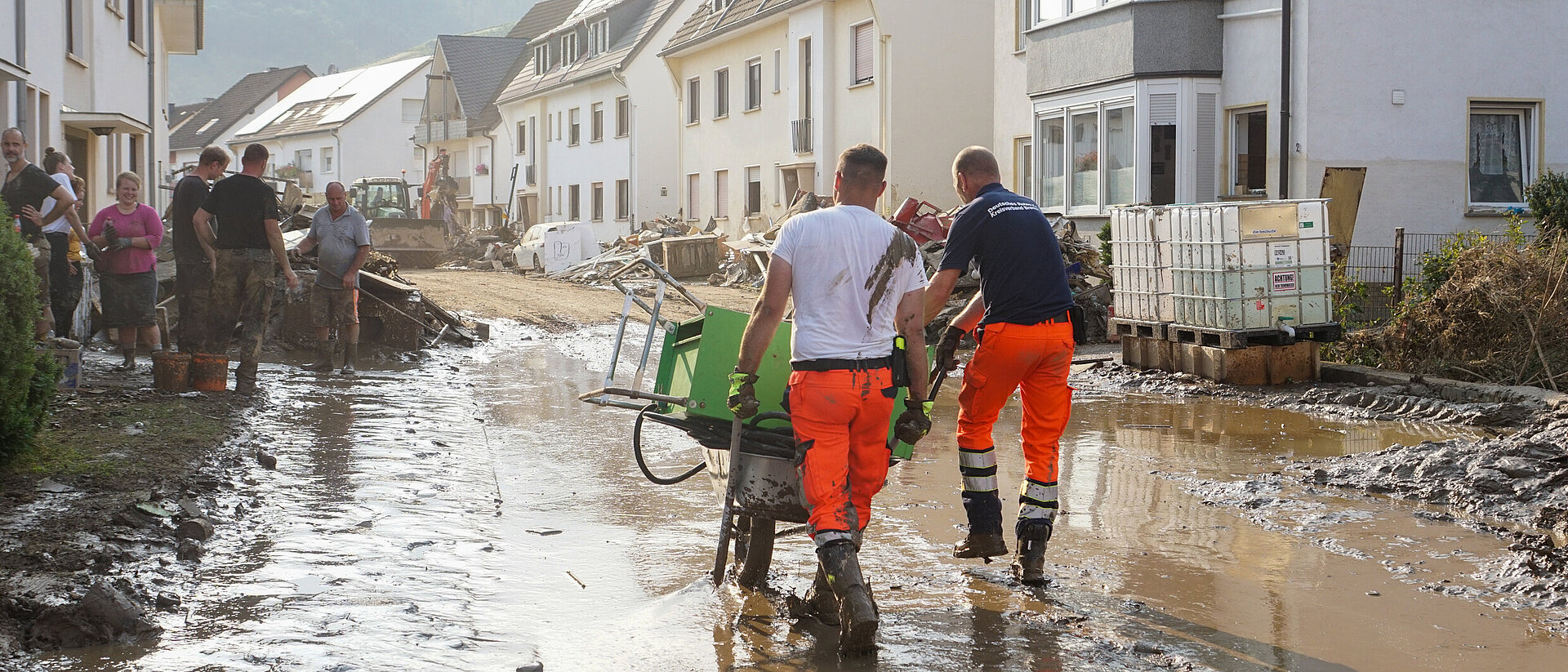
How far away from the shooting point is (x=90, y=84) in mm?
19703

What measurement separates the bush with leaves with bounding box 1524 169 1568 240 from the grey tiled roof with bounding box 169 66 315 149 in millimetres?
75421

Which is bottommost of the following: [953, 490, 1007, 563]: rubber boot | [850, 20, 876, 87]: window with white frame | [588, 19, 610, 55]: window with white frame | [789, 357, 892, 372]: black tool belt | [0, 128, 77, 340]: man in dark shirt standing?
[953, 490, 1007, 563]: rubber boot

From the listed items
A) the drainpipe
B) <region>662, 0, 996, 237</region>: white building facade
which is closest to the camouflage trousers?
the drainpipe

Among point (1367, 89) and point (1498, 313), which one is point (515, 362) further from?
point (1367, 89)

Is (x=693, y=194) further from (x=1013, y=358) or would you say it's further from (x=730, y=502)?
(x=730, y=502)

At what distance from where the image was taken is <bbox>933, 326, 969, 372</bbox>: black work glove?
5.69 meters

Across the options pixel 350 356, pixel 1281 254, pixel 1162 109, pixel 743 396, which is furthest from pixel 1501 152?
pixel 743 396

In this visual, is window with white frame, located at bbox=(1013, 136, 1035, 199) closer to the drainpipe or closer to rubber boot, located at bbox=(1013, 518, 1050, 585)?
the drainpipe

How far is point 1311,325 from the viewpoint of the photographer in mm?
11969

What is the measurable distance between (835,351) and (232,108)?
8497 centimetres

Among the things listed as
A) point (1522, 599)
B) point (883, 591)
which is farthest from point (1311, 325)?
point (883, 591)

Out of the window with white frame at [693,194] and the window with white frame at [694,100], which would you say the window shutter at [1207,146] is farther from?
the window with white frame at [694,100]

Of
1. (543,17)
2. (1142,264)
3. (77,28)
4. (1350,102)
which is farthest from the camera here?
(543,17)

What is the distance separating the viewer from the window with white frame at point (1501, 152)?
16.7m
